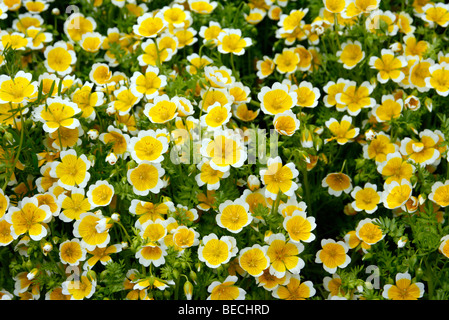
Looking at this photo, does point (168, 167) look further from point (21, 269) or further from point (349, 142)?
point (349, 142)

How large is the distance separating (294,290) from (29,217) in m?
0.93

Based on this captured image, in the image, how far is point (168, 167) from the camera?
6.44 feet

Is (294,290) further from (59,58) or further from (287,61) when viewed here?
(59,58)

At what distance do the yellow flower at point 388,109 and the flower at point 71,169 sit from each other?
46.0 inches

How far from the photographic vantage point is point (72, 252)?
6.30 feet

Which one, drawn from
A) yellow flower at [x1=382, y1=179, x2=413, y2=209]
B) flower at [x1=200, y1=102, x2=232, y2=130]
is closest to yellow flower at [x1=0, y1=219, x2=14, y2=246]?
flower at [x1=200, y1=102, x2=232, y2=130]

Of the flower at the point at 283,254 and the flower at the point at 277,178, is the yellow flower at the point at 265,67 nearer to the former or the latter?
the flower at the point at 277,178

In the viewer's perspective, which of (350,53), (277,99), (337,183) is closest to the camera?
(277,99)

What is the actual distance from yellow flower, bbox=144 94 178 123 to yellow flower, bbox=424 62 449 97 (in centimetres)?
105

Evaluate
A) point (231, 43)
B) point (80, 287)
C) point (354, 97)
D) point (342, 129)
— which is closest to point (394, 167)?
point (342, 129)
